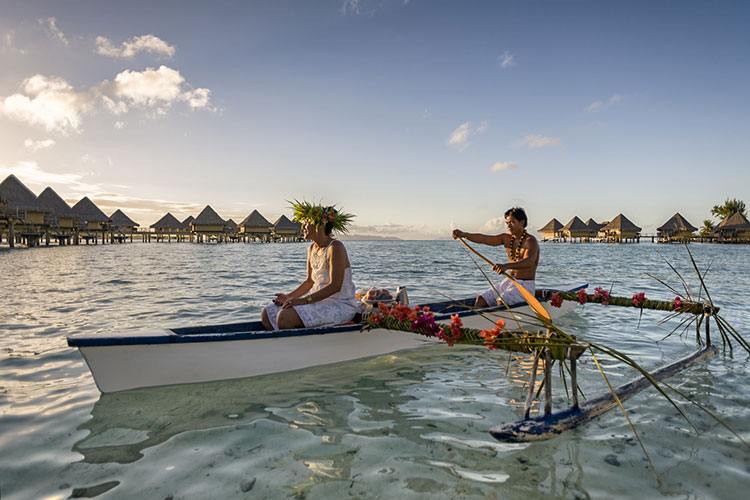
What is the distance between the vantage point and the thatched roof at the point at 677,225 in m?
64.3

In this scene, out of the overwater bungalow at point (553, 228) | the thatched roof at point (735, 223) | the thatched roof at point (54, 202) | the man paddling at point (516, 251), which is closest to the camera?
the man paddling at point (516, 251)

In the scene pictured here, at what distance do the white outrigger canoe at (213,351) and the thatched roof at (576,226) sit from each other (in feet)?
279

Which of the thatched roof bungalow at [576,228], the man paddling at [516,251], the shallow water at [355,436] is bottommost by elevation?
the shallow water at [355,436]

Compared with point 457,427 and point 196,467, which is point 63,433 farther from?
point 457,427

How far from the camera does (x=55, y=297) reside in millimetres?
9961

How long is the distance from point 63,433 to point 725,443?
5.20 meters

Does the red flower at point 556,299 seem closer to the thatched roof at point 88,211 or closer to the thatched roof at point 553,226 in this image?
the thatched roof at point 88,211

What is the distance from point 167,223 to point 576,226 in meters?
77.5

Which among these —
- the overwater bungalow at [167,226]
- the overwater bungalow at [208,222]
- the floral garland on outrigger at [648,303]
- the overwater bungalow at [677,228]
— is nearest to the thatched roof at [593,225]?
the overwater bungalow at [677,228]

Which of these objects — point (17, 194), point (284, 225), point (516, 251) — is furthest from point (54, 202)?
point (516, 251)

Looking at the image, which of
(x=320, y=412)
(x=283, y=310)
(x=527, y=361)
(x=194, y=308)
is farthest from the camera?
(x=194, y=308)

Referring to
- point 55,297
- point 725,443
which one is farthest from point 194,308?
point 725,443

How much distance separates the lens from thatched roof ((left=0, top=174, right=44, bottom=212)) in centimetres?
3659

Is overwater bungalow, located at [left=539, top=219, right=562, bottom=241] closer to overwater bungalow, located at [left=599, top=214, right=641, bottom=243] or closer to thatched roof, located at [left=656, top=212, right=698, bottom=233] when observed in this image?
overwater bungalow, located at [left=599, top=214, right=641, bottom=243]
